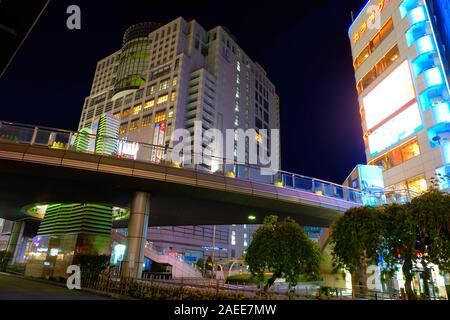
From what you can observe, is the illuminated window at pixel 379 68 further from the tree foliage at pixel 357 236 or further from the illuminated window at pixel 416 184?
the tree foliage at pixel 357 236

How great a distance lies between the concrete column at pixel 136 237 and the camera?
18328 mm

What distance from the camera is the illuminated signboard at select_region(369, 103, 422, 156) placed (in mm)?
35875

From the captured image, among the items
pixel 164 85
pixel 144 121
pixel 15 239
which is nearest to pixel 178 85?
pixel 164 85

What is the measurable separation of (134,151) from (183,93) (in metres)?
75.0

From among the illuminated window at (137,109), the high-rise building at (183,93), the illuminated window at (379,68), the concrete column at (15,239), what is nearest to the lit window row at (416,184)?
the illuminated window at (379,68)

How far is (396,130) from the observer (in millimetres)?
38812

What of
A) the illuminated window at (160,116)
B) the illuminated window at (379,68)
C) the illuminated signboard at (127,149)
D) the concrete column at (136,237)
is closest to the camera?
the concrete column at (136,237)

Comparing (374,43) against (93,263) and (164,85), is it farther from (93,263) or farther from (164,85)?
(164,85)

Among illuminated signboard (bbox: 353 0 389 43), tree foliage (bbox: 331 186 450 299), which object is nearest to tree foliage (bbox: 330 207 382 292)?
tree foliage (bbox: 331 186 450 299)

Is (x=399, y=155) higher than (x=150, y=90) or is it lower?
lower

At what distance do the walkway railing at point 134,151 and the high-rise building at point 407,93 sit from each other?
16110mm

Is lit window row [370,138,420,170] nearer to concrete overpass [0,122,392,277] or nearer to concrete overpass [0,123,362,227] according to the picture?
concrete overpass [0,122,392,277]

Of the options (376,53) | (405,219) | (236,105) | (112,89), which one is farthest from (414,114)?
(112,89)

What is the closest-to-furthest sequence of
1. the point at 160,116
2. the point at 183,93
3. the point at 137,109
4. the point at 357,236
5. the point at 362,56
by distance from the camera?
1. the point at 357,236
2. the point at 362,56
3. the point at 160,116
4. the point at 183,93
5. the point at 137,109
